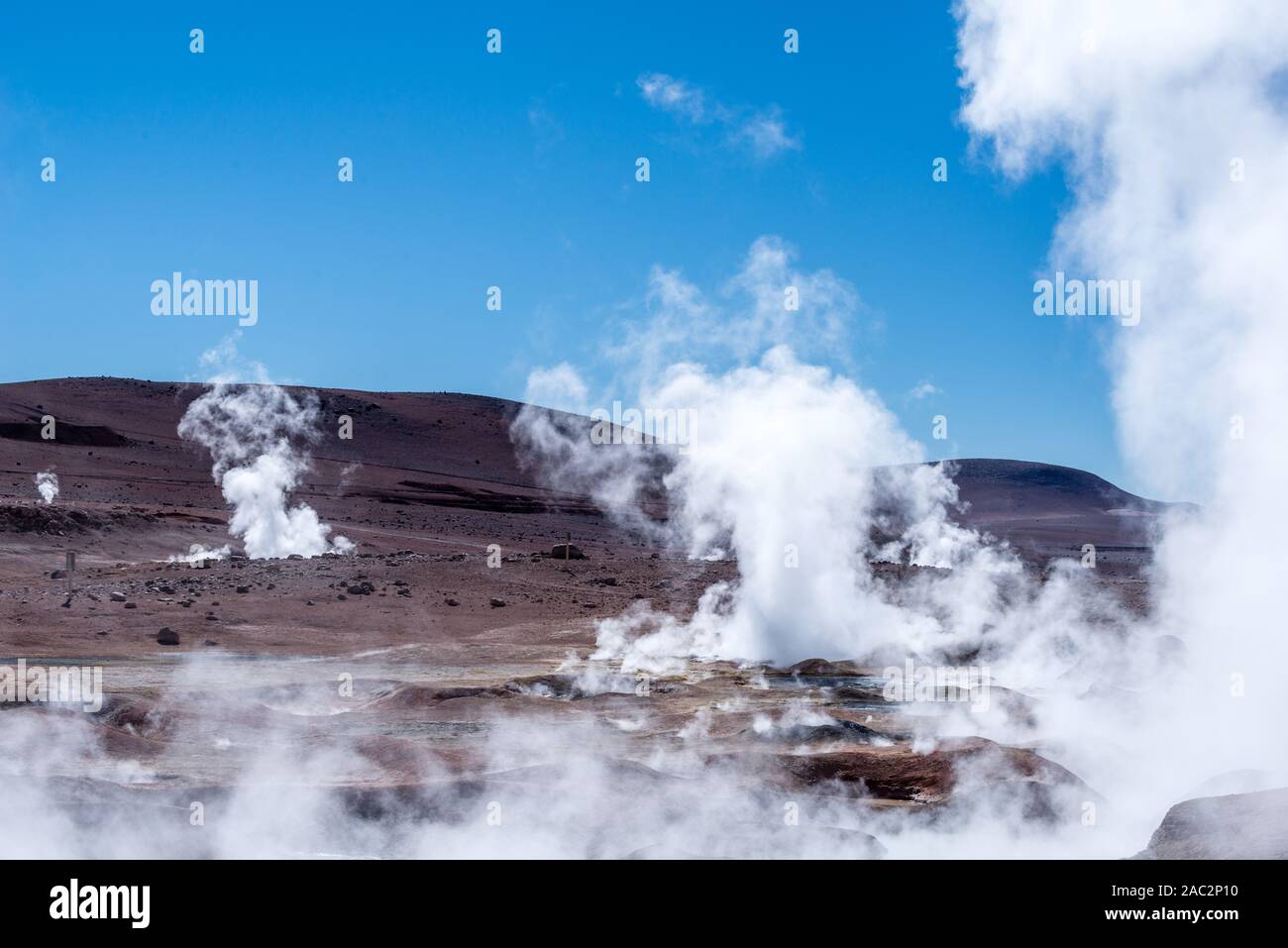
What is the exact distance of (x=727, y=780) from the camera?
38.2 feet

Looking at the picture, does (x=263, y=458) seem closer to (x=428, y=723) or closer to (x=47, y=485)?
(x=47, y=485)

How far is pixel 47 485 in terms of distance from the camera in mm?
55500

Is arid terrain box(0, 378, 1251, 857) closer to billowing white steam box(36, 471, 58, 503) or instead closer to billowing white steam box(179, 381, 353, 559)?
billowing white steam box(179, 381, 353, 559)

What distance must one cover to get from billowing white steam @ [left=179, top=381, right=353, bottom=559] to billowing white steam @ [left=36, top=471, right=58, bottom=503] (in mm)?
7783

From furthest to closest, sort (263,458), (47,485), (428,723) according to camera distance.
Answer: (47,485) < (263,458) < (428,723)

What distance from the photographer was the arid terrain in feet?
31.4

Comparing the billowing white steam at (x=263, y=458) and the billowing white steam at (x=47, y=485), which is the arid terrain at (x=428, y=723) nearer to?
the billowing white steam at (x=263, y=458)

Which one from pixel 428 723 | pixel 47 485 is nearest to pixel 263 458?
pixel 47 485

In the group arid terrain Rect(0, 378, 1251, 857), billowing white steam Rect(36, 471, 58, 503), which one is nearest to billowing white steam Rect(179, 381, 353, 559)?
arid terrain Rect(0, 378, 1251, 857)

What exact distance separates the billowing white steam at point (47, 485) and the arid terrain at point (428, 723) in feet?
27.5

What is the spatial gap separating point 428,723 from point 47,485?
156 ft
